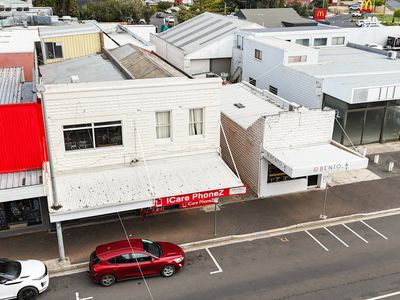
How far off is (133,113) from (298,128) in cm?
910

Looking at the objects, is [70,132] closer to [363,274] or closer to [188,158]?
[188,158]

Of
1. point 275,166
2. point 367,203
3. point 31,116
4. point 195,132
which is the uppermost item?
point 31,116

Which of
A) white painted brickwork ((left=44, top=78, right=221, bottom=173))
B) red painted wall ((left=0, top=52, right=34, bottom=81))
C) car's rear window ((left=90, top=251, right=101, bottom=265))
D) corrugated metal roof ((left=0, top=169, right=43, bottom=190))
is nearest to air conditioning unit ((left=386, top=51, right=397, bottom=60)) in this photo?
white painted brickwork ((left=44, top=78, right=221, bottom=173))

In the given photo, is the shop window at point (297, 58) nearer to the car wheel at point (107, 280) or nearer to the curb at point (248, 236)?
the curb at point (248, 236)

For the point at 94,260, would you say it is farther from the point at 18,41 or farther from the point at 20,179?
the point at 18,41

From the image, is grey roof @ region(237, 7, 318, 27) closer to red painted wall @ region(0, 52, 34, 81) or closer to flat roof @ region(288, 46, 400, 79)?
flat roof @ region(288, 46, 400, 79)

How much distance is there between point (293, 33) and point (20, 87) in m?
28.8

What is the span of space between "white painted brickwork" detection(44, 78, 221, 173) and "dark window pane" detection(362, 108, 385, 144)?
571 inches

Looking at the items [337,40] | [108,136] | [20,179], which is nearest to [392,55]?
[337,40]

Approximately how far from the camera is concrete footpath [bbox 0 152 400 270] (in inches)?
788

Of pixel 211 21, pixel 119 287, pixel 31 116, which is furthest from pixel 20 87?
pixel 211 21

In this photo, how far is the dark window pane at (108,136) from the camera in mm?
20844

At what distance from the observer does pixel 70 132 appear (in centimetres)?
2036

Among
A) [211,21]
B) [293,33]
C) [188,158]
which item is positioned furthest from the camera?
[211,21]
